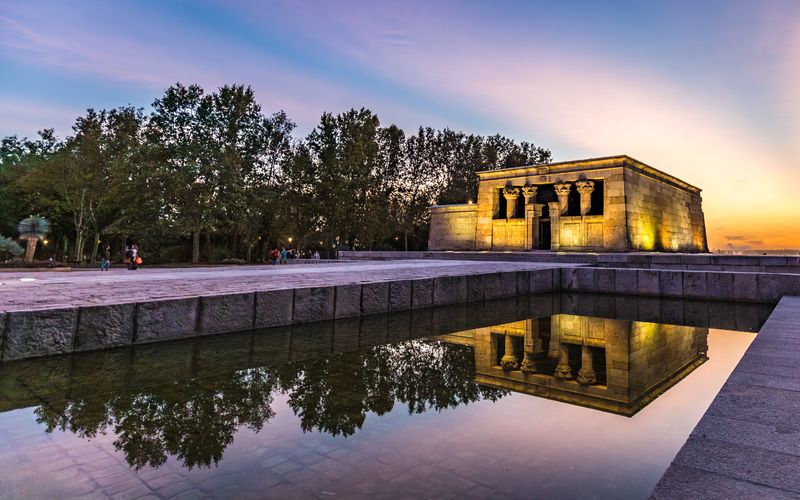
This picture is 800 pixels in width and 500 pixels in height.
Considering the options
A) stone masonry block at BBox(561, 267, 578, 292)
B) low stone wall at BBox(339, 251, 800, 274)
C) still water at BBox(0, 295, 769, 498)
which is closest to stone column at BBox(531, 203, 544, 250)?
low stone wall at BBox(339, 251, 800, 274)

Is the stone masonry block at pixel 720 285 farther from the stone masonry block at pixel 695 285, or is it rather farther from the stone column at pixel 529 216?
the stone column at pixel 529 216

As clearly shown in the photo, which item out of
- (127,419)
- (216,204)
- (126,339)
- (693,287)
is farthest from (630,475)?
(216,204)

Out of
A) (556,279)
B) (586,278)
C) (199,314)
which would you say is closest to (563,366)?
(199,314)

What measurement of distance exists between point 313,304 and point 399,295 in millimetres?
2129

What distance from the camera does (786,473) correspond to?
2.16 metres

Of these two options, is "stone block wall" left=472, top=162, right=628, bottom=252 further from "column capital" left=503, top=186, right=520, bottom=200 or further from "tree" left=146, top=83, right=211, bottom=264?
"tree" left=146, top=83, right=211, bottom=264

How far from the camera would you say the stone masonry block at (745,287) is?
11.1 metres

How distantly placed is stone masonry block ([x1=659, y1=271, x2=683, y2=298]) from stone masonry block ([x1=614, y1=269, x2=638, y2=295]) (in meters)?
0.68

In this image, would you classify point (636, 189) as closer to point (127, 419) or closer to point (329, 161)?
point (329, 161)

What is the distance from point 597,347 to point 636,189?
26.4 metres

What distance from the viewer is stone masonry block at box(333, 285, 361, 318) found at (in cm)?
824

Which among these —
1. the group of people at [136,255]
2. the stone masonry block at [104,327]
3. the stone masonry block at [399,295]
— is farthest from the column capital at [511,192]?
the stone masonry block at [104,327]

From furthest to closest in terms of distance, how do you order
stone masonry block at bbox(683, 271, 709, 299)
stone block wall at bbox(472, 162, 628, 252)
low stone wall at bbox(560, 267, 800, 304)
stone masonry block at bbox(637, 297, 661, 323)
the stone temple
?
1. the stone temple
2. stone block wall at bbox(472, 162, 628, 252)
3. stone masonry block at bbox(683, 271, 709, 299)
4. low stone wall at bbox(560, 267, 800, 304)
5. stone masonry block at bbox(637, 297, 661, 323)

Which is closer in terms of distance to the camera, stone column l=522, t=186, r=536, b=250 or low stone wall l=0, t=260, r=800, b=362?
low stone wall l=0, t=260, r=800, b=362
